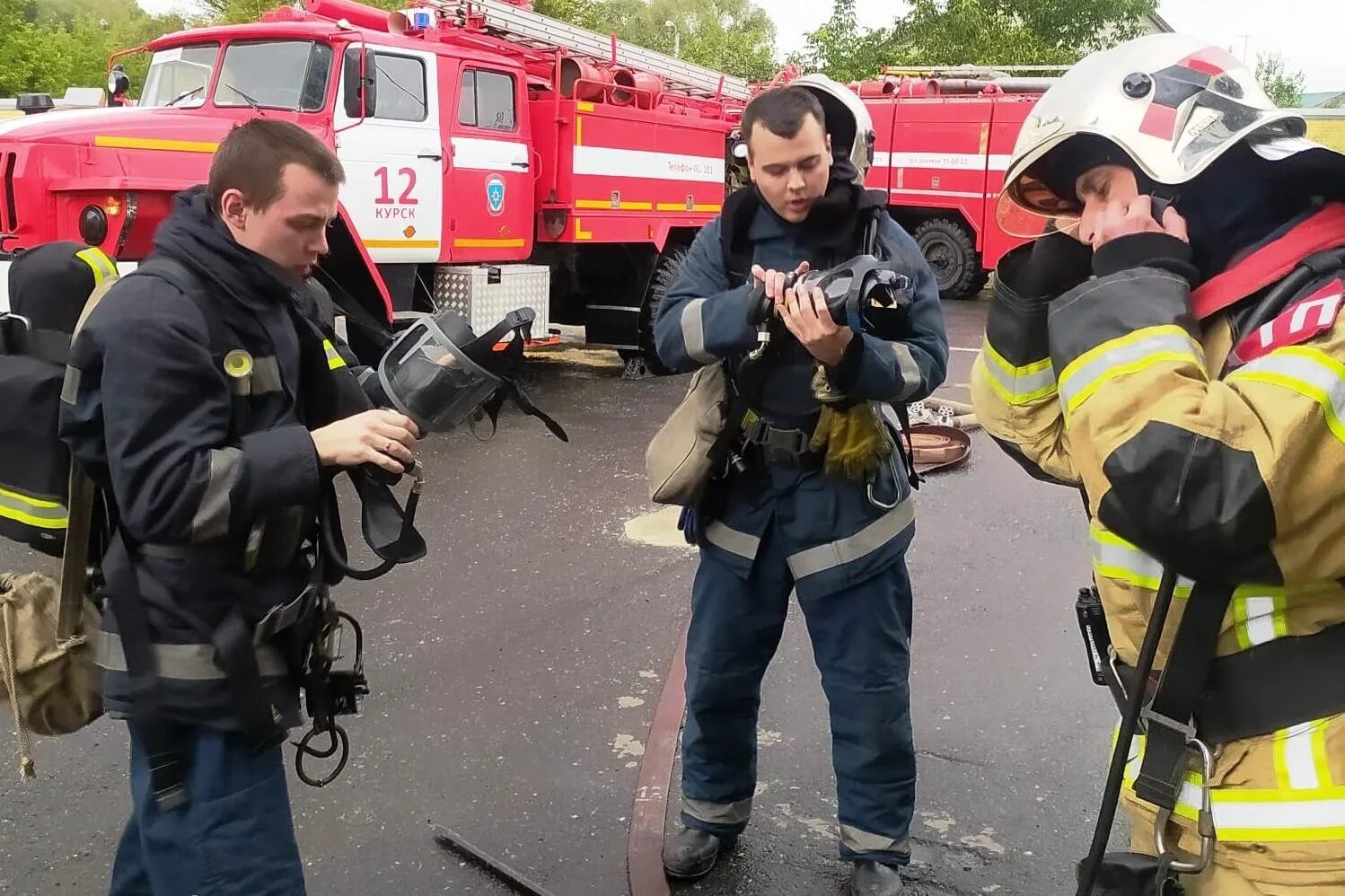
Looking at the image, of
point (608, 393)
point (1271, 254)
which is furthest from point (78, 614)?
point (608, 393)

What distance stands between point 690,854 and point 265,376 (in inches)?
64.5

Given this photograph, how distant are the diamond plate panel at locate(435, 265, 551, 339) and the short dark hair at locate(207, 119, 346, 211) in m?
6.08

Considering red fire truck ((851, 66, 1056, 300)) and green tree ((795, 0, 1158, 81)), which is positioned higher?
green tree ((795, 0, 1158, 81))

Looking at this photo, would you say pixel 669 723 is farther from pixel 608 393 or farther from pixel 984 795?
pixel 608 393

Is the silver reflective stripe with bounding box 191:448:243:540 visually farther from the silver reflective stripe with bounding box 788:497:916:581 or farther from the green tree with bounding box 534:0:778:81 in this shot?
the green tree with bounding box 534:0:778:81

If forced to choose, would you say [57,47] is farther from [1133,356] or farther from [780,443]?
[1133,356]

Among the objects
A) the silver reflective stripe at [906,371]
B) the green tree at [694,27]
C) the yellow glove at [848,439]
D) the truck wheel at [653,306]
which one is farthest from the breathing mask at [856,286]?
the green tree at [694,27]

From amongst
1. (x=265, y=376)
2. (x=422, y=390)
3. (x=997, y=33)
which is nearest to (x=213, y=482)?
(x=265, y=376)

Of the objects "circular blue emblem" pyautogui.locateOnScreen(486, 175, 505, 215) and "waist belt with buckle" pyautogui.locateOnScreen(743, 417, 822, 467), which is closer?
"waist belt with buckle" pyautogui.locateOnScreen(743, 417, 822, 467)

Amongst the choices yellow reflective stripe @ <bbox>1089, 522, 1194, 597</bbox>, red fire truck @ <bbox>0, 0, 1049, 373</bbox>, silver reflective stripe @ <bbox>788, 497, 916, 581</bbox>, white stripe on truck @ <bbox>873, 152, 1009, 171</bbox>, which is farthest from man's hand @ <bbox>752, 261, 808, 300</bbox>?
white stripe on truck @ <bbox>873, 152, 1009, 171</bbox>

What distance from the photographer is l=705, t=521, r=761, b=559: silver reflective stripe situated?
251cm

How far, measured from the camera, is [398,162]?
746 cm

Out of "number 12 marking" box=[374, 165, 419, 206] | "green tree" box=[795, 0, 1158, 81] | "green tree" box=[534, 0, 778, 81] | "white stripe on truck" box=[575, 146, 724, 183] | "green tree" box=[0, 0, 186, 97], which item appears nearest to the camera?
"number 12 marking" box=[374, 165, 419, 206]

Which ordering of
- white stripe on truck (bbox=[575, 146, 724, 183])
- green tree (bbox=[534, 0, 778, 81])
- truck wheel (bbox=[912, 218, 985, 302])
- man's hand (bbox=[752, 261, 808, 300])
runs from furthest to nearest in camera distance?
1. green tree (bbox=[534, 0, 778, 81])
2. truck wheel (bbox=[912, 218, 985, 302])
3. white stripe on truck (bbox=[575, 146, 724, 183])
4. man's hand (bbox=[752, 261, 808, 300])
